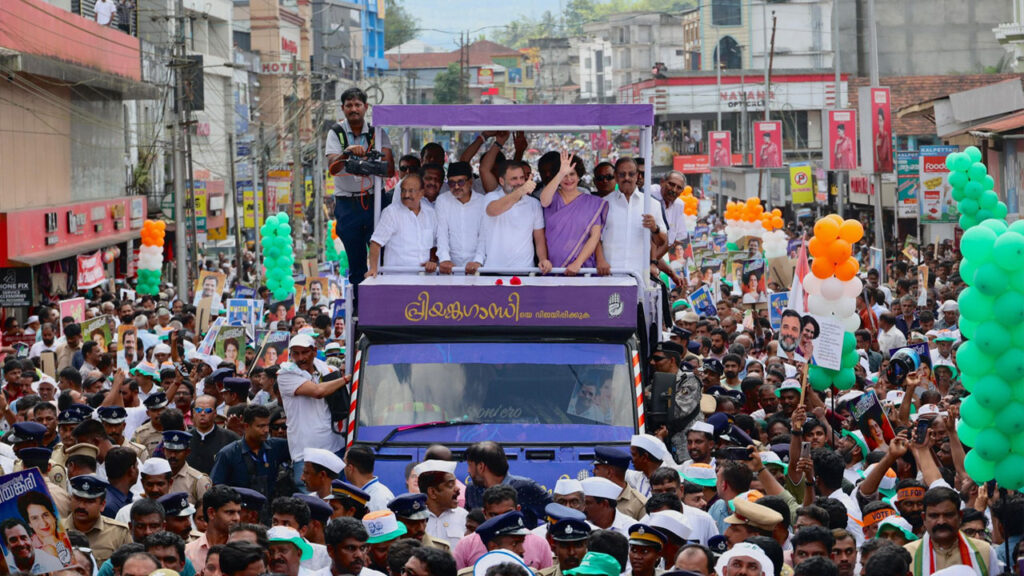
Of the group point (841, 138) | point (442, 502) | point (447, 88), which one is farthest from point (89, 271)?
point (447, 88)

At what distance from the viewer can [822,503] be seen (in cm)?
909

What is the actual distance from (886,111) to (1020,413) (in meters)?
21.8

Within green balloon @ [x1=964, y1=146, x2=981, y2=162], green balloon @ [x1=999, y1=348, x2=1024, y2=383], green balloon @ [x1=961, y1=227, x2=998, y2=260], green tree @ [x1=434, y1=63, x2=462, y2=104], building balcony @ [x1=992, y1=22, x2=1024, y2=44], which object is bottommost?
green balloon @ [x1=999, y1=348, x2=1024, y2=383]

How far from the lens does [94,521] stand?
924 cm

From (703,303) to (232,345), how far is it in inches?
279

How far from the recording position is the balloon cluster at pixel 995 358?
31.7ft

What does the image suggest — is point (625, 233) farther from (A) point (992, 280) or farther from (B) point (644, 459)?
(A) point (992, 280)

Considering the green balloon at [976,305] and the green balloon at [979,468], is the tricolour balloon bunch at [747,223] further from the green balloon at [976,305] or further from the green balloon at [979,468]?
the green balloon at [979,468]

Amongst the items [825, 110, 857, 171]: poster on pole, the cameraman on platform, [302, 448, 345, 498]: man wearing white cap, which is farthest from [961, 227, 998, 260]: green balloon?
[825, 110, 857, 171]: poster on pole

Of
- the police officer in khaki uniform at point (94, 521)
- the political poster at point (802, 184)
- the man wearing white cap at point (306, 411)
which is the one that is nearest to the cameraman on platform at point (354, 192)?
the man wearing white cap at point (306, 411)

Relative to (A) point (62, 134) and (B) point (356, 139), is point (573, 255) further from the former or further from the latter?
(A) point (62, 134)

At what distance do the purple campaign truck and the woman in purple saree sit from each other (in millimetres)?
576

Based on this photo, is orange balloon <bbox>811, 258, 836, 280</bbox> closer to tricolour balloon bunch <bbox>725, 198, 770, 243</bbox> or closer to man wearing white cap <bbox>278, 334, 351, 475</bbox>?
man wearing white cap <bbox>278, 334, 351, 475</bbox>

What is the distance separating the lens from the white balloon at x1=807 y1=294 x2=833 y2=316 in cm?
1554
